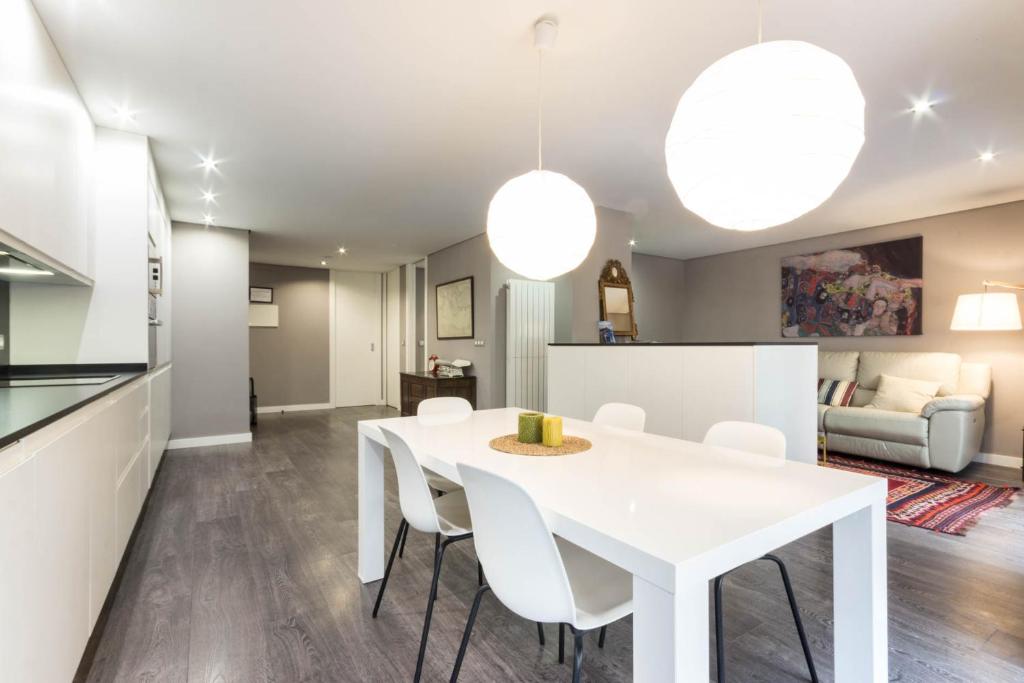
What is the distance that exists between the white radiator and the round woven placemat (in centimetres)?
305

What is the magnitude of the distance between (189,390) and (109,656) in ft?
12.5

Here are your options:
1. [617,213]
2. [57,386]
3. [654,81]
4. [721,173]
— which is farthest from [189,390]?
[721,173]

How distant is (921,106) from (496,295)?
3639mm

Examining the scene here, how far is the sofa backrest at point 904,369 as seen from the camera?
4465mm

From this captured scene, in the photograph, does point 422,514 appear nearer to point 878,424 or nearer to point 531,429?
point 531,429

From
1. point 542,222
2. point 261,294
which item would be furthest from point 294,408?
point 542,222

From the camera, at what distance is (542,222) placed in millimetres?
1836

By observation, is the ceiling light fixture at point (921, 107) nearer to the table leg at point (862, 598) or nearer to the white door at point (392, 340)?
the table leg at point (862, 598)

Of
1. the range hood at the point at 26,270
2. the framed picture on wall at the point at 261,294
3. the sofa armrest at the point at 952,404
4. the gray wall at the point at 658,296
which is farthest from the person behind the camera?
the framed picture on wall at the point at 261,294

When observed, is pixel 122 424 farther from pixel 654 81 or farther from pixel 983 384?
pixel 983 384

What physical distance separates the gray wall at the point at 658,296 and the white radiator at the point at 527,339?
222 cm

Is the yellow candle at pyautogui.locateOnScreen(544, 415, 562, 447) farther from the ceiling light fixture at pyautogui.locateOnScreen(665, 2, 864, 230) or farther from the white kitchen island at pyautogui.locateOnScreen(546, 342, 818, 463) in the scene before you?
the white kitchen island at pyautogui.locateOnScreen(546, 342, 818, 463)

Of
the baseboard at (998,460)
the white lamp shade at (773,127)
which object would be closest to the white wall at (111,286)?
the white lamp shade at (773,127)

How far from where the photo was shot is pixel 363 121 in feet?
9.25
